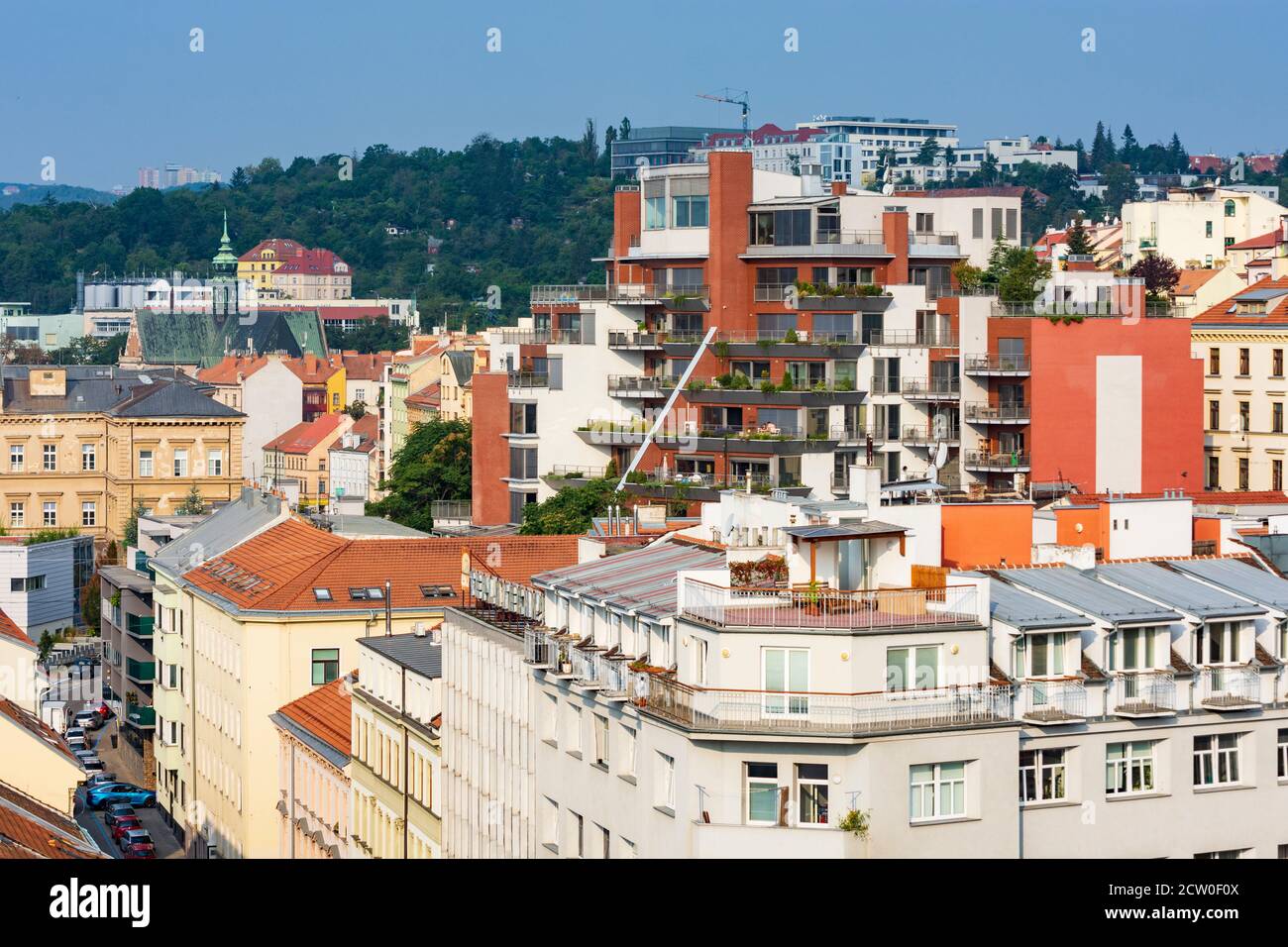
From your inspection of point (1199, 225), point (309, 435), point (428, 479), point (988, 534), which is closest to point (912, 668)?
point (988, 534)

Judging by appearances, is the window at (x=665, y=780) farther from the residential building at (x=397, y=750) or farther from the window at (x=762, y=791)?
the residential building at (x=397, y=750)

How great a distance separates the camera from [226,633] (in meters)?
56.5

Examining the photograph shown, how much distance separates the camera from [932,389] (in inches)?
3108

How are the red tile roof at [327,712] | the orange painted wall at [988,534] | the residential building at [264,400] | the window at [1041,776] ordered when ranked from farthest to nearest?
the residential building at [264,400] < the red tile roof at [327,712] < the orange painted wall at [988,534] < the window at [1041,776]

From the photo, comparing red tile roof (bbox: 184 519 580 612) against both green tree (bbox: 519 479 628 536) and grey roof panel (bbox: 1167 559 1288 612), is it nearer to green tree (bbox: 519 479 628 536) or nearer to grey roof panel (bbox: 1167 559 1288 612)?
green tree (bbox: 519 479 628 536)

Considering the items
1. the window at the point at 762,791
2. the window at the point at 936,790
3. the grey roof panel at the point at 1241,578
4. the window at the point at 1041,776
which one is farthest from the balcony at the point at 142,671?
the window at the point at 936,790

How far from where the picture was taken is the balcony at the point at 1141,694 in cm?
2805

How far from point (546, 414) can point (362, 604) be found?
32905 millimetres

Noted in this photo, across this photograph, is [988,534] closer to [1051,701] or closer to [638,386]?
[1051,701]

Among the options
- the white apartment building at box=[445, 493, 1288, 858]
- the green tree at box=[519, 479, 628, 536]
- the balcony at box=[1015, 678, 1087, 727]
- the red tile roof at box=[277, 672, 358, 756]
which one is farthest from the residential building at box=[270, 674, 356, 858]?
the green tree at box=[519, 479, 628, 536]

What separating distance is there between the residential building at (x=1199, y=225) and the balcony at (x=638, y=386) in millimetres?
58369
